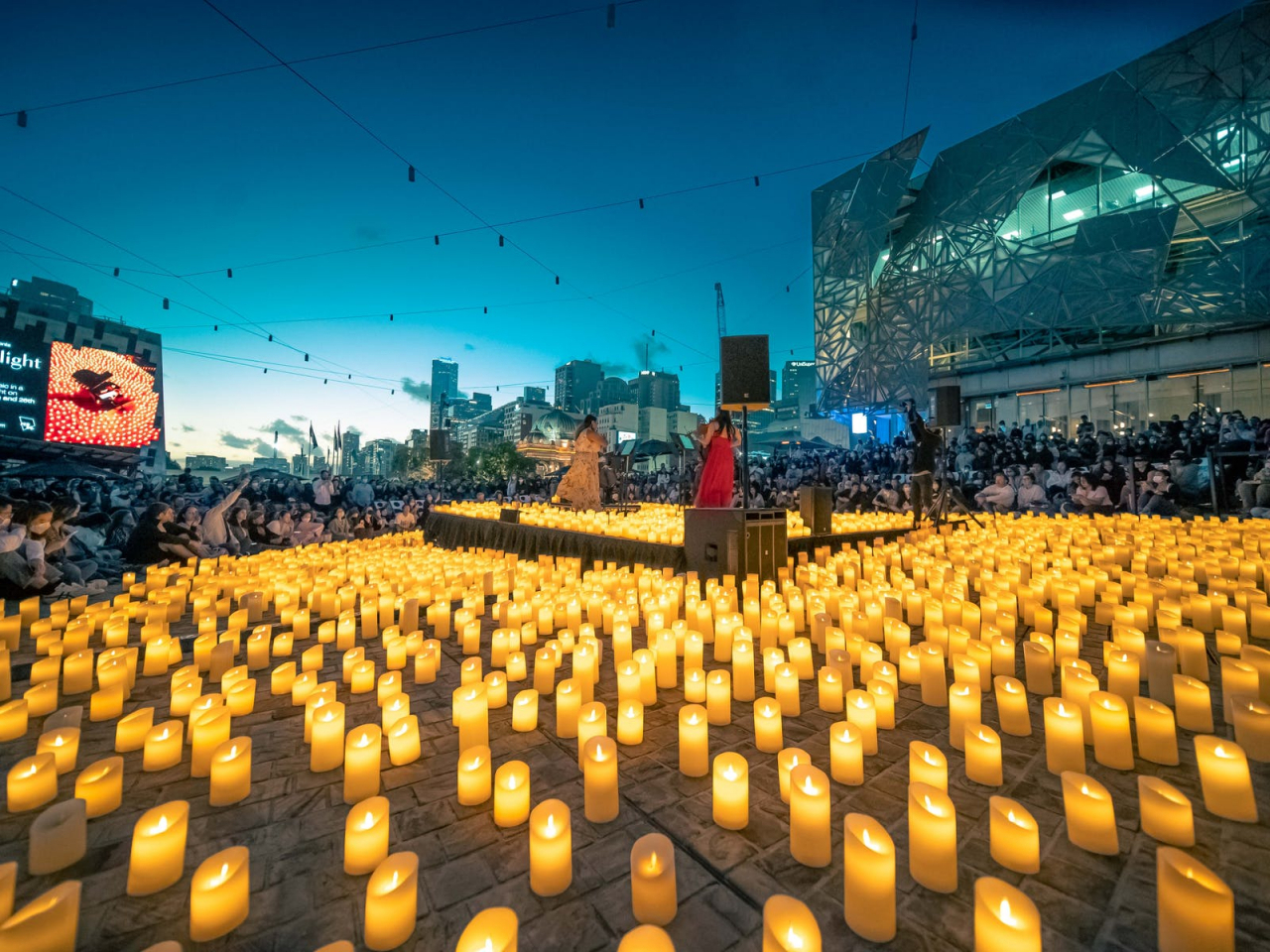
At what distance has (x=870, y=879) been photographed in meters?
1.45

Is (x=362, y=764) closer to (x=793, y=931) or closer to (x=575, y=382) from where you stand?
(x=793, y=931)

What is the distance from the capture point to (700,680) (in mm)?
3123

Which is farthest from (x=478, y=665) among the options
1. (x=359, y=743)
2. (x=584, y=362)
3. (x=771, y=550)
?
(x=584, y=362)

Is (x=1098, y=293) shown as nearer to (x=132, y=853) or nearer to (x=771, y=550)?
(x=771, y=550)

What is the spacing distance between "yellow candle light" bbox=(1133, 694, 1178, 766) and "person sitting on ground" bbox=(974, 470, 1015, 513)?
12.5 m

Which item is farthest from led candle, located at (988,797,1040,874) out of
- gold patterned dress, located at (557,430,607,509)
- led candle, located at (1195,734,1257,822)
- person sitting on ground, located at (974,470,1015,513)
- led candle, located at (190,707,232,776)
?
person sitting on ground, located at (974,470,1015,513)

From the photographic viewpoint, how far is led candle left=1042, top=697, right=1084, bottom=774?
2.20 meters

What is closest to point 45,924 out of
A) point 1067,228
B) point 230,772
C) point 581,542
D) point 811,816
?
Answer: point 230,772

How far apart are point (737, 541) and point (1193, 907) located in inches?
183

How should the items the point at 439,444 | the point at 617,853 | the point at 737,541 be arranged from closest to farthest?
the point at 617,853 → the point at 737,541 → the point at 439,444

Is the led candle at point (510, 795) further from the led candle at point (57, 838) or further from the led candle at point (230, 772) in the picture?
the led candle at point (57, 838)

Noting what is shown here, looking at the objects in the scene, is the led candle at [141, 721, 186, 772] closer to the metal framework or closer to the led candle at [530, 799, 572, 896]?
the led candle at [530, 799, 572, 896]

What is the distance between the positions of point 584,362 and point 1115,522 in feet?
481

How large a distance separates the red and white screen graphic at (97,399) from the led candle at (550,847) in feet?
110
